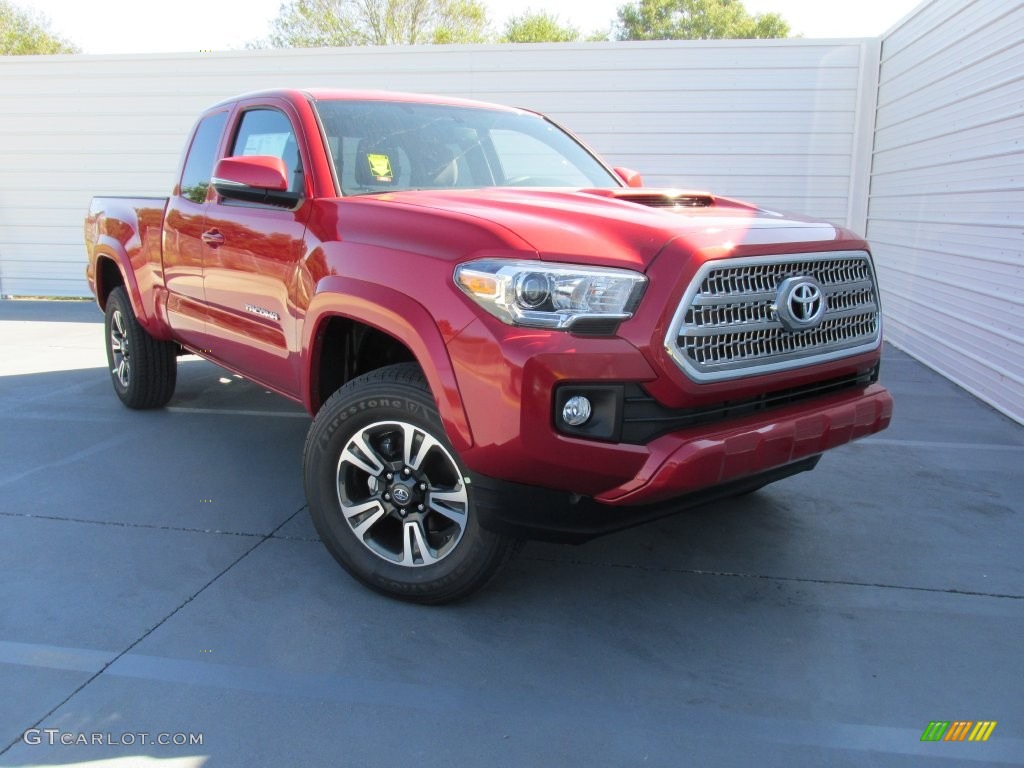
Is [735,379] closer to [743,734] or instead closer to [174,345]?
[743,734]

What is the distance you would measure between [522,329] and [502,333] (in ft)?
0.20

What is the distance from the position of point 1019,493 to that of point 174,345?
520cm

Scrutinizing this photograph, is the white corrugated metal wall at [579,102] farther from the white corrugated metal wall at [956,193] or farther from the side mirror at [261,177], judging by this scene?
the side mirror at [261,177]

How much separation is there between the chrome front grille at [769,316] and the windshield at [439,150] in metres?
1.44

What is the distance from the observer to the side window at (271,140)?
3691 millimetres

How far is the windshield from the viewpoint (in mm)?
3621

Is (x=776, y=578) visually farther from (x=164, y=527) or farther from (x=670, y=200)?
(x=164, y=527)

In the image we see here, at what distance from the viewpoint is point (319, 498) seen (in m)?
3.16

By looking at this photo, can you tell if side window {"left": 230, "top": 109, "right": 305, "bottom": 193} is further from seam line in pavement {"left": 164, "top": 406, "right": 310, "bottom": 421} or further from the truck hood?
A: seam line in pavement {"left": 164, "top": 406, "right": 310, "bottom": 421}

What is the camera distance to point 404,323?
2760mm

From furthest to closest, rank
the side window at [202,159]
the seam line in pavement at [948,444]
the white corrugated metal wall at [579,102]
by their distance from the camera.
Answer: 1. the white corrugated metal wall at [579,102]
2. the seam line in pavement at [948,444]
3. the side window at [202,159]

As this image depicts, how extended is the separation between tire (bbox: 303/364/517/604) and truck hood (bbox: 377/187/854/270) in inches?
25.4

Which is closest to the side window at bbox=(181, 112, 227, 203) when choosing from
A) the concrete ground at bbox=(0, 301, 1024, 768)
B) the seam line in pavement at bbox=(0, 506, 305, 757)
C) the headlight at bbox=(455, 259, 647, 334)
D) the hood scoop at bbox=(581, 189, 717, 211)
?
the concrete ground at bbox=(0, 301, 1024, 768)

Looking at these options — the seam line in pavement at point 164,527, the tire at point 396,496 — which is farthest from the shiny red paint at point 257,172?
the seam line in pavement at point 164,527
